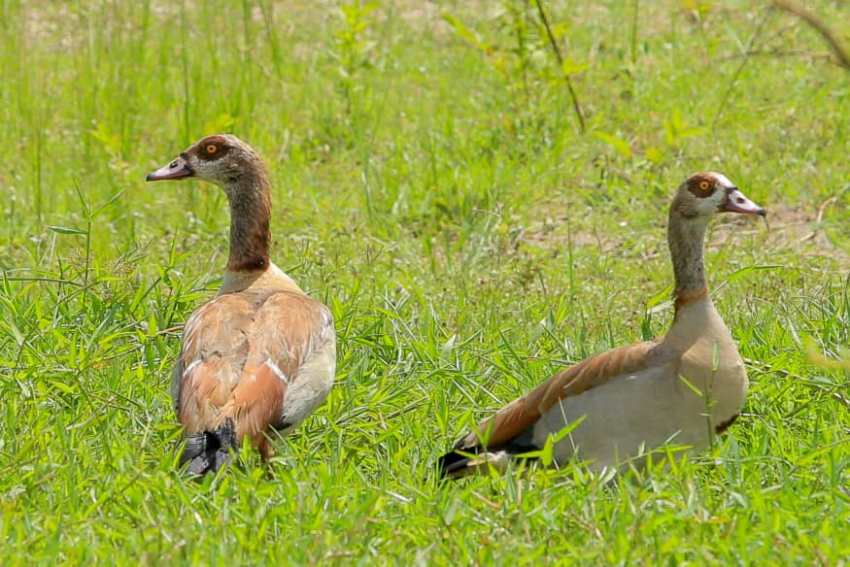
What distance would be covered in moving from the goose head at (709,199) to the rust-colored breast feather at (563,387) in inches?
23.1

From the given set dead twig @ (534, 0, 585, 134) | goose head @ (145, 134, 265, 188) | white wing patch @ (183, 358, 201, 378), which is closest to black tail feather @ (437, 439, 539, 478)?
white wing patch @ (183, 358, 201, 378)

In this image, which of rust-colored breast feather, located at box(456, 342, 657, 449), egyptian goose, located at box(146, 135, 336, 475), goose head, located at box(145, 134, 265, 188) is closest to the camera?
egyptian goose, located at box(146, 135, 336, 475)

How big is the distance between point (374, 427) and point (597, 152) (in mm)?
3729

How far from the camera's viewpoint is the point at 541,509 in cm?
423

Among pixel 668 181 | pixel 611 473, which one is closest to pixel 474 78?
pixel 668 181

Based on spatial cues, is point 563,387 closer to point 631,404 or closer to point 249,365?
point 631,404

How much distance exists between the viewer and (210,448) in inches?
185

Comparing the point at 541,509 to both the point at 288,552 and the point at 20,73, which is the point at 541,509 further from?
the point at 20,73

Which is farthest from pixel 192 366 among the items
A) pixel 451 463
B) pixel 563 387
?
pixel 563 387

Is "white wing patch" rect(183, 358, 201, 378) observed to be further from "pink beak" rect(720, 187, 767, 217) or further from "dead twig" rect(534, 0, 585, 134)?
"dead twig" rect(534, 0, 585, 134)

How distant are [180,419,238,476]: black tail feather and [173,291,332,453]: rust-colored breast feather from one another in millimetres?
26

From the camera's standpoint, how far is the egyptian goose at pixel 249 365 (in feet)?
15.6

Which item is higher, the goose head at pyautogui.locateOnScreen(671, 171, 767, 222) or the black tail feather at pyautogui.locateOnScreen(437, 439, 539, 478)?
the goose head at pyautogui.locateOnScreen(671, 171, 767, 222)

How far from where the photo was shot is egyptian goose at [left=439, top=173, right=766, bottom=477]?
15.7 feet
